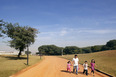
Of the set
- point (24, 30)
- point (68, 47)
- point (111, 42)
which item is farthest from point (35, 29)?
point (68, 47)

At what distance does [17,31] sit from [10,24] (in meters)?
3.02

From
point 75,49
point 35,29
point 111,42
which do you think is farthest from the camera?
point 75,49

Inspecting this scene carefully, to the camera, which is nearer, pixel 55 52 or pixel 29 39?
pixel 29 39

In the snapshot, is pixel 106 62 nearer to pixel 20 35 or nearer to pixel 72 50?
pixel 20 35

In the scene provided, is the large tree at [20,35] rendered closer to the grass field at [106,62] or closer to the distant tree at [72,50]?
the grass field at [106,62]

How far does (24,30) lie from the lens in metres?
35.2

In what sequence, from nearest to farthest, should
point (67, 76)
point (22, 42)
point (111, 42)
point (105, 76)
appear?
point (67, 76) < point (105, 76) < point (22, 42) < point (111, 42)

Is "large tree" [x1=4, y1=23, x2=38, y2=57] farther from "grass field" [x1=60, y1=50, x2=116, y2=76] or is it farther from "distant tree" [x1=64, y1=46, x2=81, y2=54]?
"distant tree" [x1=64, y1=46, x2=81, y2=54]

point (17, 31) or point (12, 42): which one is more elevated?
point (17, 31)

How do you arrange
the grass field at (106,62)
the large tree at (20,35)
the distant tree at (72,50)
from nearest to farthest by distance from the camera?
1. the grass field at (106,62)
2. the large tree at (20,35)
3. the distant tree at (72,50)

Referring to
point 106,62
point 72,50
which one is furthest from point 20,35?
point 72,50

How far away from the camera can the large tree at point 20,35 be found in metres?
→ 34.2

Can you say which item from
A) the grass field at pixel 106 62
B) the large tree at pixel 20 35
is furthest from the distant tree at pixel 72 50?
the large tree at pixel 20 35

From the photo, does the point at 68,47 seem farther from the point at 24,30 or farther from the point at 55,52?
the point at 24,30
